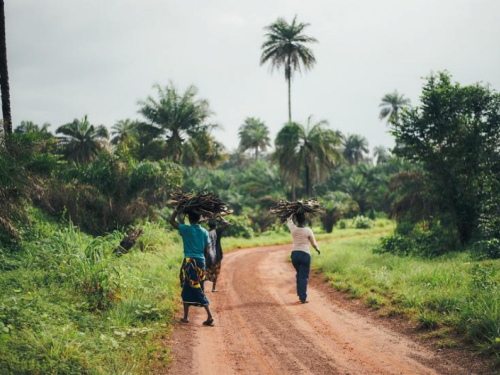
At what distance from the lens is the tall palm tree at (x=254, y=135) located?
186ft

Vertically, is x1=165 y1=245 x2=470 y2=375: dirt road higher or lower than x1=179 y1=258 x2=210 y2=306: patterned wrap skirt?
lower

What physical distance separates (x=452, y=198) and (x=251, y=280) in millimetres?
8470

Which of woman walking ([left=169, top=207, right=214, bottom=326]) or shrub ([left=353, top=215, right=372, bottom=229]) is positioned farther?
shrub ([left=353, top=215, right=372, bottom=229])

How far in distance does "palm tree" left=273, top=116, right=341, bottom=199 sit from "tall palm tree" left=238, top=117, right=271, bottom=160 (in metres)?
26.4

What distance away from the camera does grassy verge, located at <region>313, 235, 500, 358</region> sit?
527 cm

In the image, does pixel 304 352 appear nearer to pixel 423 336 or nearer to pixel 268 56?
pixel 423 336

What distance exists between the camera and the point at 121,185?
1583 centimetres

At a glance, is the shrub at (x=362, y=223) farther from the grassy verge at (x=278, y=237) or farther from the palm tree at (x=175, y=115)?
the palm tree at (x=175, y=115)

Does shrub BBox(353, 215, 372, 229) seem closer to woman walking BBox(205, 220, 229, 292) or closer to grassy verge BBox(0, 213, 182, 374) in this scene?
woman walking BBox(205, 220, 229, 292)

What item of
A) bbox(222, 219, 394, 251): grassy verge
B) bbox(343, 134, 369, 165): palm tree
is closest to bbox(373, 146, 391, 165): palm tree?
bbox(343, 134, 369, 165): palm tree

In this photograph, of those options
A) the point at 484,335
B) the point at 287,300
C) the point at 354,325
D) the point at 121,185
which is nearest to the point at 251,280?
the point at 287,300

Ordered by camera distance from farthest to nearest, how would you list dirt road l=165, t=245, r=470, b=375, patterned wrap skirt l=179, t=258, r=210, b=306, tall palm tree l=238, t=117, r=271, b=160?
tall palm tree l=238, t=117, r=271, b=160 < patterned wrap skirt l=179, t=258, r=210, b=306 < dirt road l=165, t=245, r=470, b=375

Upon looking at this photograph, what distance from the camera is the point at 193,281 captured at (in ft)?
21.0

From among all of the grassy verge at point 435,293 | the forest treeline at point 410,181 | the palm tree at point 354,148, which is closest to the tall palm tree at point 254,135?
the palm tree at point 354,148
